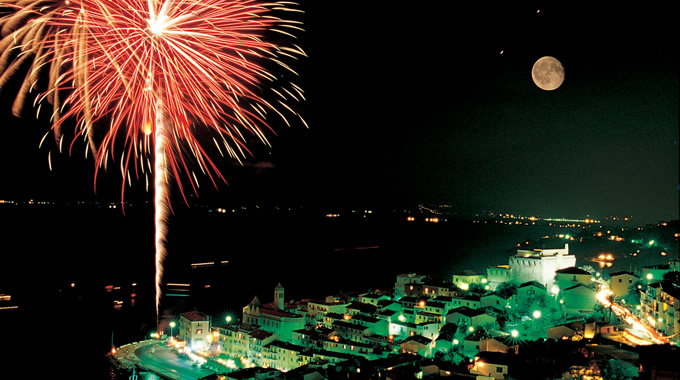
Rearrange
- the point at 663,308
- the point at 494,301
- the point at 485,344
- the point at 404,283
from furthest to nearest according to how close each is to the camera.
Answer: the point at 404,283, the point at 494,301, the point at 663,308, the point at 485,344

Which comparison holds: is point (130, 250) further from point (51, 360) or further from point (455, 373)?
point (455, 373)

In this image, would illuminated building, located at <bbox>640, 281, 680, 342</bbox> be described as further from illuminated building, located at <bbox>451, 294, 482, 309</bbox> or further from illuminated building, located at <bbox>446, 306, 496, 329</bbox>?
illuminated building, located at <bbox>451, 294, 482, 309</bbox>

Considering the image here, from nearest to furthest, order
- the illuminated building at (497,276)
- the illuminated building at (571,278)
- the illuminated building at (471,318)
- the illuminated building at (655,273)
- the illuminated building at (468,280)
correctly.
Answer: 1. the illuminated building at (471,318)
2. the illuminated building at (571,278)
3. the illuminated building at (655,273)
4. the illuminated building at (497,276)
5. the illuminated building at (468,280)

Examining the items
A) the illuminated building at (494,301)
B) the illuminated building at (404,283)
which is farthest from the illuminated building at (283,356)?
the illuminated building at (404,283)

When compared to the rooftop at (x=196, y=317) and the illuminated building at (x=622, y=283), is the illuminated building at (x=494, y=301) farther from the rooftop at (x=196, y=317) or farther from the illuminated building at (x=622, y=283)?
the rooftop at (x=196, y=317)

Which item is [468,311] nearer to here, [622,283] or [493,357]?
[493,357]

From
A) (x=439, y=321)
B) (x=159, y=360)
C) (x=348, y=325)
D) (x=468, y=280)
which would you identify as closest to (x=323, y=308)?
(x=348, y=325)
